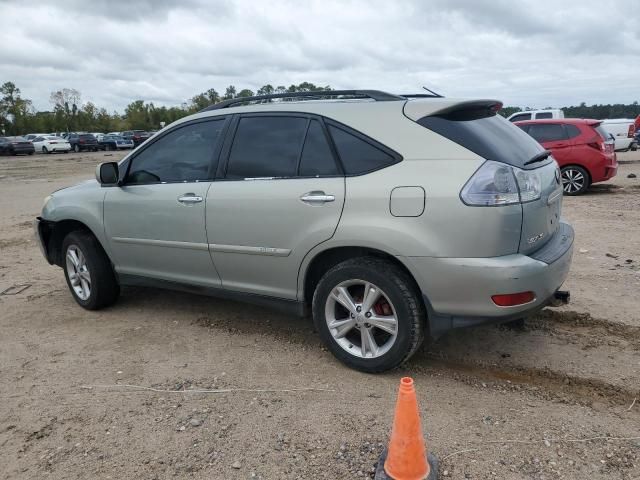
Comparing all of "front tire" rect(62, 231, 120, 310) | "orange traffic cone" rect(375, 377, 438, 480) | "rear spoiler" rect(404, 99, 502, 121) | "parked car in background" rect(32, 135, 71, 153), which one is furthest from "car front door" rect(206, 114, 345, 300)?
"parked car in background" rect(32, 135, 71, 153)

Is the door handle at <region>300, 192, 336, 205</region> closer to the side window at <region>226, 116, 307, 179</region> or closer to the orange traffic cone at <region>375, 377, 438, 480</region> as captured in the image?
the side window at <region>226, 116, 307, 179</region>

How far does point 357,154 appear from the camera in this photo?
3344mm

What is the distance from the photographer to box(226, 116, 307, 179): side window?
143 inches

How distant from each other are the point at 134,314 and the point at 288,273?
1.94 m

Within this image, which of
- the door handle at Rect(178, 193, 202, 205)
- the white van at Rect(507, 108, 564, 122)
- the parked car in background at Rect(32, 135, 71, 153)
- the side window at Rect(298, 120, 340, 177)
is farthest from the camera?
the parked car in background at Rect(32, 135, 71, 153)

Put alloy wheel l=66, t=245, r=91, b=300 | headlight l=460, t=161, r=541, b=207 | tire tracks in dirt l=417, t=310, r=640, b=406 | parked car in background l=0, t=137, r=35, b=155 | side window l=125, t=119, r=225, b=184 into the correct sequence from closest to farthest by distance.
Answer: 1. headlight l=460, t=161, r=541, b=207
2. tire tracks in dirt l=417, t=310, r=640, b=406
3. side window l=125, t=119, r=225, b=184
4. alloy wheel l=66, t=245, r=91, b=300
5. parked car in background l=0, t=137, r=35, b=155

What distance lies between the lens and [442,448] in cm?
268

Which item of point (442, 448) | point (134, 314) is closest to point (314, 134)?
point (442, 448)

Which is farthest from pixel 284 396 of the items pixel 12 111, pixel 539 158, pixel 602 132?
pixel 12 111

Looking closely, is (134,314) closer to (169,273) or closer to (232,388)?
(169,273)

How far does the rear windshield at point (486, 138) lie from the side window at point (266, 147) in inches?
34.7

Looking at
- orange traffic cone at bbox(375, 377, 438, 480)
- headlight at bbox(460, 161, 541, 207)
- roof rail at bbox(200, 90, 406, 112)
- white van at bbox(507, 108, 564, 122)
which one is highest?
white van at bbox(507, 108, 564, 122)

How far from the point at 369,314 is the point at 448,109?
4.38 feet

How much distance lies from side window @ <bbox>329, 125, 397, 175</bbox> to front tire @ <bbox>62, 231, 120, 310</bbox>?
2583mm
